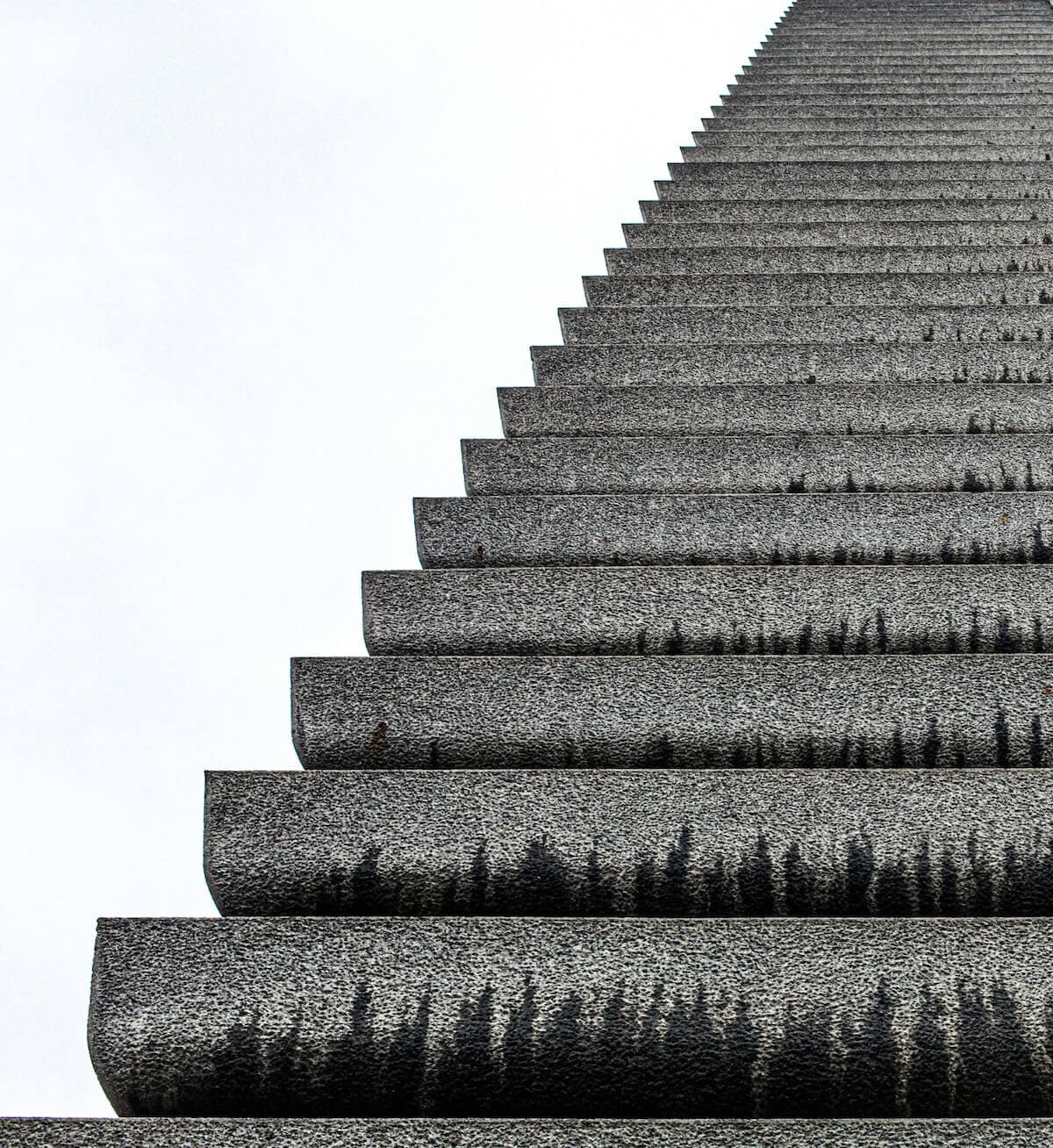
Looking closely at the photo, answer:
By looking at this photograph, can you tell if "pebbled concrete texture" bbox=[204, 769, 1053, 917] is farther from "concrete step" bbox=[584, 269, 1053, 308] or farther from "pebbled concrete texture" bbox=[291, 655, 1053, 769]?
"concrete step" bbox=[584, 269, 1053, 308]

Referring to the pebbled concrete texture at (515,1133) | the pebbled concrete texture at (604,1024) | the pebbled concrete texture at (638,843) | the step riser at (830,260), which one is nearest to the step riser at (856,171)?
the step riser at (830,260)

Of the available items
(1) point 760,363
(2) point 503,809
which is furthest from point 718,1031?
(1) point 760,363

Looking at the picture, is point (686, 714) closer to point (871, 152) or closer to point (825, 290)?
point (825, 290)

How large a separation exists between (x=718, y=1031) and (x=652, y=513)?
81cm

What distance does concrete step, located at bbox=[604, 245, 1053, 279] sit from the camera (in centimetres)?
256

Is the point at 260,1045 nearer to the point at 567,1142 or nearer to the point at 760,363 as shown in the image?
the point at 567,1142

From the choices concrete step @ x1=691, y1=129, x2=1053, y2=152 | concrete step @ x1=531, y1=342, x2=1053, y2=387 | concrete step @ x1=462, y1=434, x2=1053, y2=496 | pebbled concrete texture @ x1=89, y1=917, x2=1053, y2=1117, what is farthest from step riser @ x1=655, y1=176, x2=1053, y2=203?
pebbled concrete texture @ x1=89, y1=917, x2=1053, y2=1117

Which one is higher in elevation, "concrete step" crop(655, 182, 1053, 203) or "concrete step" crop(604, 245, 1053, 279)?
"concrete step" crop(655, 182, 1053, 203)

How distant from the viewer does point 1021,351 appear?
6.99ft

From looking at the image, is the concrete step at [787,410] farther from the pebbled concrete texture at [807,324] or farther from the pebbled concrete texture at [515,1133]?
the pebbled concrete texture at [515,1133]

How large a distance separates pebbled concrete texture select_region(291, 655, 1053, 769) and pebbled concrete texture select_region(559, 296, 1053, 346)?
1.03 metres

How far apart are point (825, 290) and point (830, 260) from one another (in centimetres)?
17

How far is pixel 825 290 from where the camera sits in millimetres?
2438

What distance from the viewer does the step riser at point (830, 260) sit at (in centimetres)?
256
